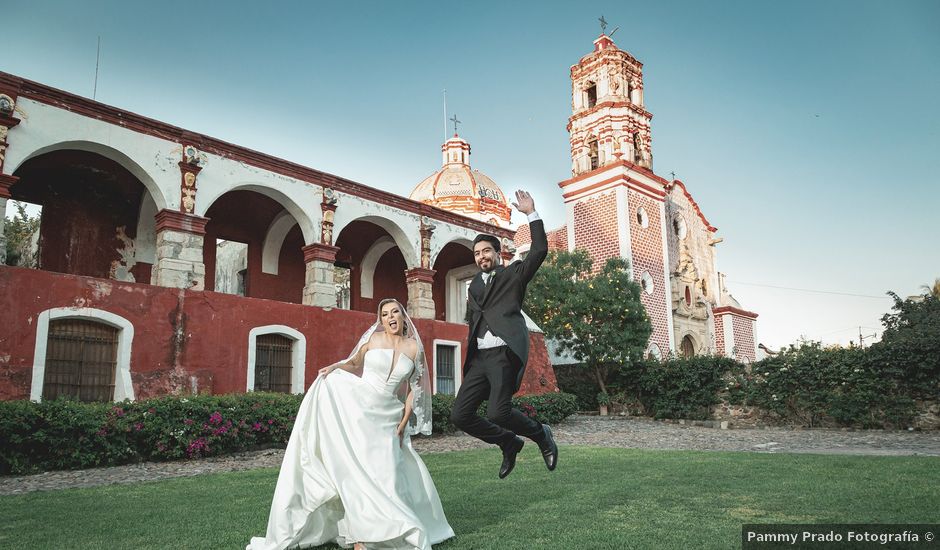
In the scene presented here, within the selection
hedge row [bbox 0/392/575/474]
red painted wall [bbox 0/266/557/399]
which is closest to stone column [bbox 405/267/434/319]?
red painted wall [bbox 0/266/557/399]

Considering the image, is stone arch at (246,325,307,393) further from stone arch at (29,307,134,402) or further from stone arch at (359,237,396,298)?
stone arch at (359,237,396,298)

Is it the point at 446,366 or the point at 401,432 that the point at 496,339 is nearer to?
the point at 401,432

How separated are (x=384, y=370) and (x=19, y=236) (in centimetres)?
2723

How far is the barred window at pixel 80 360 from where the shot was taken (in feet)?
34.8

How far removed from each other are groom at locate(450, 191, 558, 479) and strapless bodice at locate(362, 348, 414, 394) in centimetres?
59

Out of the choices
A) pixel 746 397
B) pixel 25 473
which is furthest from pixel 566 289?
pixel 25 473

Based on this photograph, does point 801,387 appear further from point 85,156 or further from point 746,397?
point 85,156

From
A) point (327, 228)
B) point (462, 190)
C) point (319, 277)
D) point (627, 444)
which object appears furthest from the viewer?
point (462, 190)

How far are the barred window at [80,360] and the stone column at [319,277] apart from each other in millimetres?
4637

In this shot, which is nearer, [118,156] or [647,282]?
[118,156]

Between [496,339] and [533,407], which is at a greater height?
[496,339]

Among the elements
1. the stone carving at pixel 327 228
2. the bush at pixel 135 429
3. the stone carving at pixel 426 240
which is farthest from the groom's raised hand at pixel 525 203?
the stone carving at pixel 426 240

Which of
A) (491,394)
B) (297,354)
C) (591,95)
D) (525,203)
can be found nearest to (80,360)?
(297,354)

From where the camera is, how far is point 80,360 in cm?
1092
